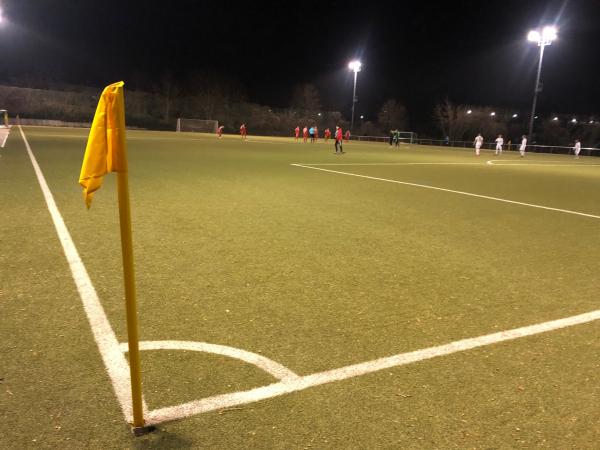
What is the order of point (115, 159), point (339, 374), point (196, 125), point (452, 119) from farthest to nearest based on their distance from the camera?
1. point (452, 119)
2. point (196, 125)
3. point (339, 374)
4. point (115, 159)

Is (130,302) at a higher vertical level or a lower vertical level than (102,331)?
higher

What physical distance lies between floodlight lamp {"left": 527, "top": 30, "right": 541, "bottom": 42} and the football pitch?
127 feet

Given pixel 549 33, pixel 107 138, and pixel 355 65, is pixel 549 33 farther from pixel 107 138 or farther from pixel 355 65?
pixel 107 138

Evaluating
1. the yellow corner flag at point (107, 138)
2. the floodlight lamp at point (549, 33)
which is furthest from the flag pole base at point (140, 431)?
the floodlight lamp at point (549, 33)

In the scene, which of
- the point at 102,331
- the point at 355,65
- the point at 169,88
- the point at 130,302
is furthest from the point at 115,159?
the point at 169,88

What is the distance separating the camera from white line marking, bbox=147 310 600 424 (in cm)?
276

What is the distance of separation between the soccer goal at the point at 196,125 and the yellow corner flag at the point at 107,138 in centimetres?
6487

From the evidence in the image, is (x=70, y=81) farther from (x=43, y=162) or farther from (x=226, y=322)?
(x=226, y=322)

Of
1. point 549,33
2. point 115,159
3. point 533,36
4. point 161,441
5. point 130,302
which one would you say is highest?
point 549,33

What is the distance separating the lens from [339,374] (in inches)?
126

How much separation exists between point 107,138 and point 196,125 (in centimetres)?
6747

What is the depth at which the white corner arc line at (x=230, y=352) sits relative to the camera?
319 centimetres

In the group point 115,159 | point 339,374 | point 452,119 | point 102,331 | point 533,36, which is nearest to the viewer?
point 115,159

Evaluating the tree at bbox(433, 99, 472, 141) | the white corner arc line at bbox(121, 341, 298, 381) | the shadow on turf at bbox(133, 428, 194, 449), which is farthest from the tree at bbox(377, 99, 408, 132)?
the shadow on turf at bbox(133, 428, 194, 449)
